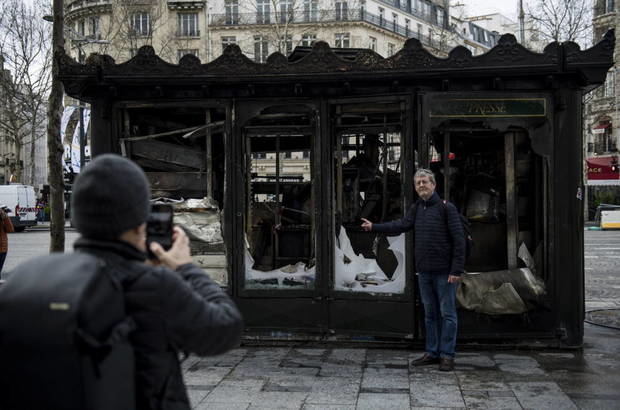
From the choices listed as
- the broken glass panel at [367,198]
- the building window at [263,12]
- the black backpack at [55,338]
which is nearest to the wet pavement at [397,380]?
the broken glass panel at [367,198]

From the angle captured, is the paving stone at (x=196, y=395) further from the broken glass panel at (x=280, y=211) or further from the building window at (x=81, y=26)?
the building window at (x=81, y=26)

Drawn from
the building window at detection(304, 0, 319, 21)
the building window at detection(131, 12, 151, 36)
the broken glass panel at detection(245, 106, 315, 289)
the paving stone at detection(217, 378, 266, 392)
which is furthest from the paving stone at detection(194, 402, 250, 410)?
the building window at detection(304, 0, 319, 21)

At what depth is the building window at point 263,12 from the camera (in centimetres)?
5988

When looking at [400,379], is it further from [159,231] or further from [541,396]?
[159,231]

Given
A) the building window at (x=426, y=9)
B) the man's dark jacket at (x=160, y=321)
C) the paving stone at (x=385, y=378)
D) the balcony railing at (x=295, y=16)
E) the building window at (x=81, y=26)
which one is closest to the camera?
the man's dark jacket at (x=160, y=321)

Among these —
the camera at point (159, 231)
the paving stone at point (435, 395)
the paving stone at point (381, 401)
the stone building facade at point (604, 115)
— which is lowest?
the paving stone at point (435, 395)

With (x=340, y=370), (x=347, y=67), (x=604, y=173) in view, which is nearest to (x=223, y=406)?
(x=340, y=370)

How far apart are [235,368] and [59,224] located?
3530mm

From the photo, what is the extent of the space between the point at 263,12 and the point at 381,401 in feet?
186

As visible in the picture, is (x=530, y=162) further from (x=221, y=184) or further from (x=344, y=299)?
(x=221, y=184)

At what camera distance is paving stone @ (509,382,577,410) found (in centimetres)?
562

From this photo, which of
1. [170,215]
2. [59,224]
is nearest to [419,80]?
[59,224]

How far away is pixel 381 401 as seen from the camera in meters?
5.79

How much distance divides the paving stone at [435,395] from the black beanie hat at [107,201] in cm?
401
